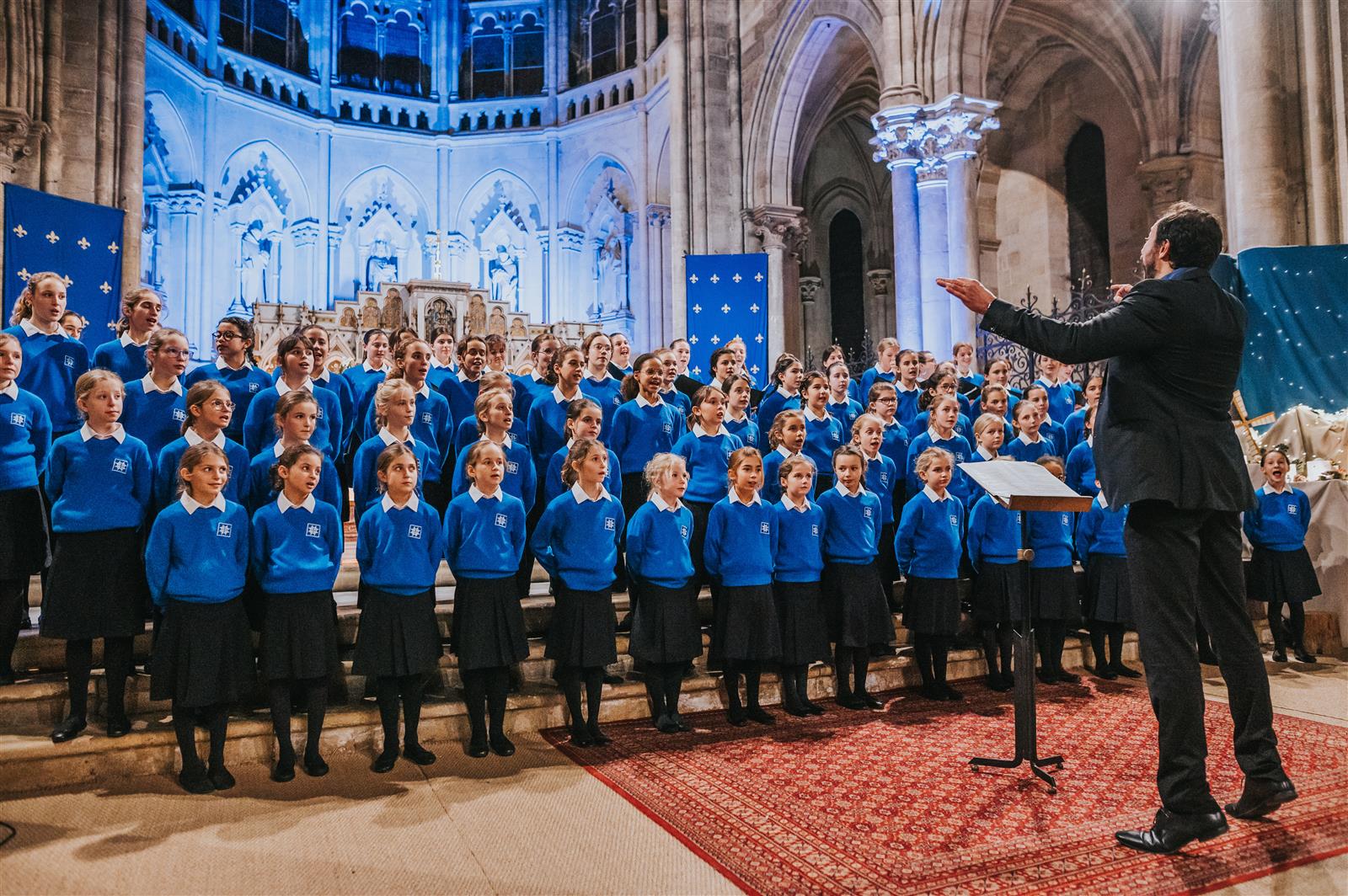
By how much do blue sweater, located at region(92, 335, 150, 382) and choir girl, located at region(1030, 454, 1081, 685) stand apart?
5145 mm

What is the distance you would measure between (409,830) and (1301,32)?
8527mm

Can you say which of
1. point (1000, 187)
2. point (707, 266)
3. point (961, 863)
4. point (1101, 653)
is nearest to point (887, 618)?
point (1101, 653)

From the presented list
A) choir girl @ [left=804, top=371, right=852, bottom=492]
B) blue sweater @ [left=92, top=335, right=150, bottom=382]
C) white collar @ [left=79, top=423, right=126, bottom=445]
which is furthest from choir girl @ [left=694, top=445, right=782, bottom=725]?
blue sweater @ [left=92, top=335, right=150, bottom=382]

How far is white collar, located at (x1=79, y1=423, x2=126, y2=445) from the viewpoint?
3.85m

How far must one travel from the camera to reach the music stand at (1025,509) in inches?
131

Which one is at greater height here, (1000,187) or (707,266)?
(1000,187)

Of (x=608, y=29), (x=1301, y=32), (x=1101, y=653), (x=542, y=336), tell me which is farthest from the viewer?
(x=608, y=29)

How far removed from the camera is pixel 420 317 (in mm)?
16781

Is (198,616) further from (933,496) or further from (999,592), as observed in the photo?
(999,592)

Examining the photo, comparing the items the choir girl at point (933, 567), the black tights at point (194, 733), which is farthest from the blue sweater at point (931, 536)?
the black tights at point (194, 733)

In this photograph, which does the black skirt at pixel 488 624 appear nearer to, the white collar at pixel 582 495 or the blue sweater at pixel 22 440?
the white collar at pixel 582 495

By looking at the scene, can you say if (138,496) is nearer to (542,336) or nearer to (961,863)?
(542,336)

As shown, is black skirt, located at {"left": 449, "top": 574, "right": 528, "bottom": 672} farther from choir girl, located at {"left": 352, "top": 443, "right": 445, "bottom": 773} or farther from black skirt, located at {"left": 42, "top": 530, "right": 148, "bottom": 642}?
black skirt, located at {"left": 42, "top": 530, "right": 148, "bottom": 642}

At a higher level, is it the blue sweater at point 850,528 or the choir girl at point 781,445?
the choir girl at point 781,445
